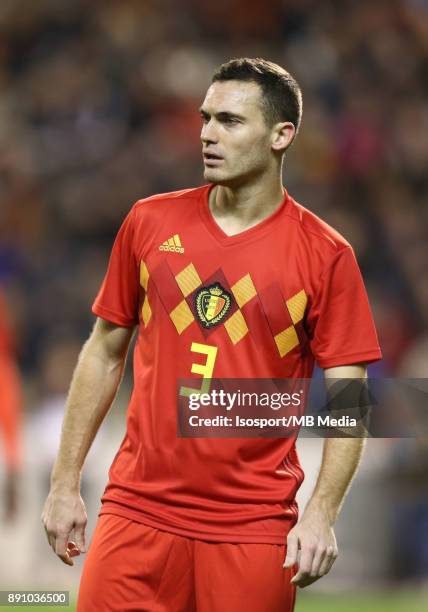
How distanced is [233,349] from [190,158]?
667 centimetres

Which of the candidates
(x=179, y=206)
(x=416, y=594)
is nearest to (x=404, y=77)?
(x=416, y=594)

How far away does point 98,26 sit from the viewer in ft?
38.9

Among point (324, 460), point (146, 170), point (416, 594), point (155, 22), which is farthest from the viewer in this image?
point (155, 22)

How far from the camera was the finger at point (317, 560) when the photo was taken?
13.0 feet

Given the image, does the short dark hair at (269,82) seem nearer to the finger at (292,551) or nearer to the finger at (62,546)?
the finger at (292,551)

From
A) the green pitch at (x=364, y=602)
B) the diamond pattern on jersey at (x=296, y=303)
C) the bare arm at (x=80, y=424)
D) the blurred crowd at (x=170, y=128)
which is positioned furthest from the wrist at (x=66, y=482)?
the blurred crowd at (x=170, y=128)

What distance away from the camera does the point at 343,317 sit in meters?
4.18

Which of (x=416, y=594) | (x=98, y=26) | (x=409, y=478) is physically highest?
(x=98, y=26)

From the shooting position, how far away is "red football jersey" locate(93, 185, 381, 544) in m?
4.18

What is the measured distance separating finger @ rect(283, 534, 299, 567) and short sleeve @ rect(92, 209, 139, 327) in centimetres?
93

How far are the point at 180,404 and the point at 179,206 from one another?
671 mm

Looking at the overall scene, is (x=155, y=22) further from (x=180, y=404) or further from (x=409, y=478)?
(x=180, y=404)

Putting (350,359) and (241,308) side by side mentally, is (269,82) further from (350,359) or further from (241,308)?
(350,359)

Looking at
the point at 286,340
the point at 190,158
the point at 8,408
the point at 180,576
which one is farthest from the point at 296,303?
the point at 190,158
